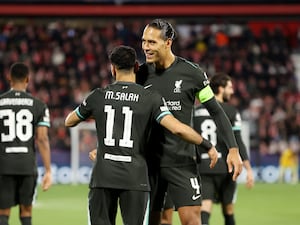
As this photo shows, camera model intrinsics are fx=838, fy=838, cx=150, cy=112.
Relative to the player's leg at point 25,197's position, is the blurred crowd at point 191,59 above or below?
above

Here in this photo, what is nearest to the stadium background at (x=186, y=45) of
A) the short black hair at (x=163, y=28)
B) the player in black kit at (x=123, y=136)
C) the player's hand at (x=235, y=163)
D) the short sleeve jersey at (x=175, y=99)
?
the short sleeve jersey at (x=175, y=99)

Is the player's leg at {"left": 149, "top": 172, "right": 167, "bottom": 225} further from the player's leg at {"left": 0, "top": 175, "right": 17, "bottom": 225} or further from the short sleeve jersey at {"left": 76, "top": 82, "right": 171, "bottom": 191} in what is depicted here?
the player's leg at {"left": 0, "top": 175, "right": 17, "bottom": 225}

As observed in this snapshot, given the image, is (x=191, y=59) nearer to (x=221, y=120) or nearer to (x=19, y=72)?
(x=19, y=72)

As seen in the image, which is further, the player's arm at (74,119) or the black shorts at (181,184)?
the black shorts at (181,184)

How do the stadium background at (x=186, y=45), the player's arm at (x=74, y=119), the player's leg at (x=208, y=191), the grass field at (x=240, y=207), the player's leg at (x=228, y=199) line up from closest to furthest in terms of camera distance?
1. the player's arm at (x=74, y=119)
2. the player's leg at (x=208, y=191)
3. the player's leg at (x=228, y=199)
4. the grass field at (x=240, y=207)
5. the stadium background at (x=186, y=45)

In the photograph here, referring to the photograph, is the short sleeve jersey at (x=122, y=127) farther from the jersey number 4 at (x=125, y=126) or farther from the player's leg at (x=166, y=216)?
the player's leg at (x=166, y=216)

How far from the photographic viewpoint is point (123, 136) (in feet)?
20.6

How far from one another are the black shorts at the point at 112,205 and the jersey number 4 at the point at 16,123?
2.36 metres

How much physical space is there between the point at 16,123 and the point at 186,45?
1897cm

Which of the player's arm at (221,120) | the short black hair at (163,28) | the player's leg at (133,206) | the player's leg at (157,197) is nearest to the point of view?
the player's leg at (133,206)

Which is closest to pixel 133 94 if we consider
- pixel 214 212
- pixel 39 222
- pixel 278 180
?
pixel 39 222

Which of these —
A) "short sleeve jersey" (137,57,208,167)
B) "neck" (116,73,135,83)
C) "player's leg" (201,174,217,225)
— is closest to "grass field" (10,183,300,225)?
"player's leg" (201,174,217,225)

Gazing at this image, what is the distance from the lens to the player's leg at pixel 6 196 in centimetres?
841

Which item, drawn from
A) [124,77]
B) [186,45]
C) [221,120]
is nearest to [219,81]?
[221,120]
